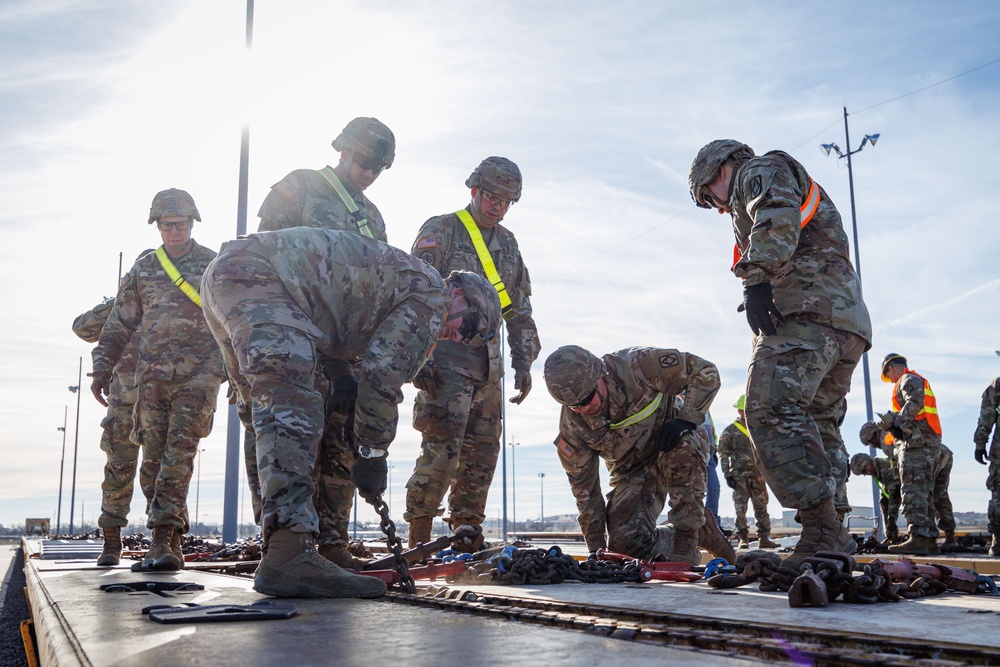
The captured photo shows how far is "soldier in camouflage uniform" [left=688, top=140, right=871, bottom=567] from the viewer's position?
396 cm

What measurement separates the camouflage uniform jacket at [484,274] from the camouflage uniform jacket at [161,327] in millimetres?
1595

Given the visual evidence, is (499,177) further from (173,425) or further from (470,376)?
(173,425)

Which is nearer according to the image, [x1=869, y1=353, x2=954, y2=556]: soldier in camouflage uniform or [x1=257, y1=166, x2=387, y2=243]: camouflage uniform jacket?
[x1=257, y1=166, x2=387, y2=243]: camouflage uniform jacket

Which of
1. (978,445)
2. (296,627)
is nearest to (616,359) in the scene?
(296,627)

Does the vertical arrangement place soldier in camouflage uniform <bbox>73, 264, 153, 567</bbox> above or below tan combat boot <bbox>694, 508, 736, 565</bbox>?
above

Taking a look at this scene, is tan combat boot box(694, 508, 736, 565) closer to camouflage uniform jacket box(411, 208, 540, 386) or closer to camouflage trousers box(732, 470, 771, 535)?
camouflage uniform jacket box(411, 208, 540, 386)

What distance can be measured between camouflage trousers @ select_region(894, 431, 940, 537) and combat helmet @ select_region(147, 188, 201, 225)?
847cm

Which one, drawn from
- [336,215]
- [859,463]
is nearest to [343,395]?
[336,215]

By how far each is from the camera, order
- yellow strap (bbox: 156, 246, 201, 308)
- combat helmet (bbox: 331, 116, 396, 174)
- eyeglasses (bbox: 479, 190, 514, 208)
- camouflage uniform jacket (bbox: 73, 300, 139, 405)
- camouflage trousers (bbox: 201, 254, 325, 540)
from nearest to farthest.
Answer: camouflage trousers (bbox: 201, 254, 325, 540), combat helmet (bbox: 331, 116, 396, 174), yellow strap (bbox: 156, 246, 201, 308), camouflage uniform jacket (bbox: 73, 300, 139, 405), eyeglasses (bbox: 479, 190, 514, 208)

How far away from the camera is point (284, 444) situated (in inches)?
118

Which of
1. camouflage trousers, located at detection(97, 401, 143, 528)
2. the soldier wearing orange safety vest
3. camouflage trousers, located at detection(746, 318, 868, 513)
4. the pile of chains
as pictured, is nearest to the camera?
the pile of chains

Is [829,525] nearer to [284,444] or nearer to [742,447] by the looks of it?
[284,444]

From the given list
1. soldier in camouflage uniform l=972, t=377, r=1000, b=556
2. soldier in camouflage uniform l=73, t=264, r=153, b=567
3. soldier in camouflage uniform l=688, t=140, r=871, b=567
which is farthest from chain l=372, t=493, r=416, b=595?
soldier in camouflage uniform l=972, t=377, r=1000, b=556

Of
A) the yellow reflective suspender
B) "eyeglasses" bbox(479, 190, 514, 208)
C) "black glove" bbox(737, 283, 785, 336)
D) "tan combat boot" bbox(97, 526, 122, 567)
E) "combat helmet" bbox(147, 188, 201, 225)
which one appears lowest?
"tan combat boot" bbox(97, 526, 122, 567)
